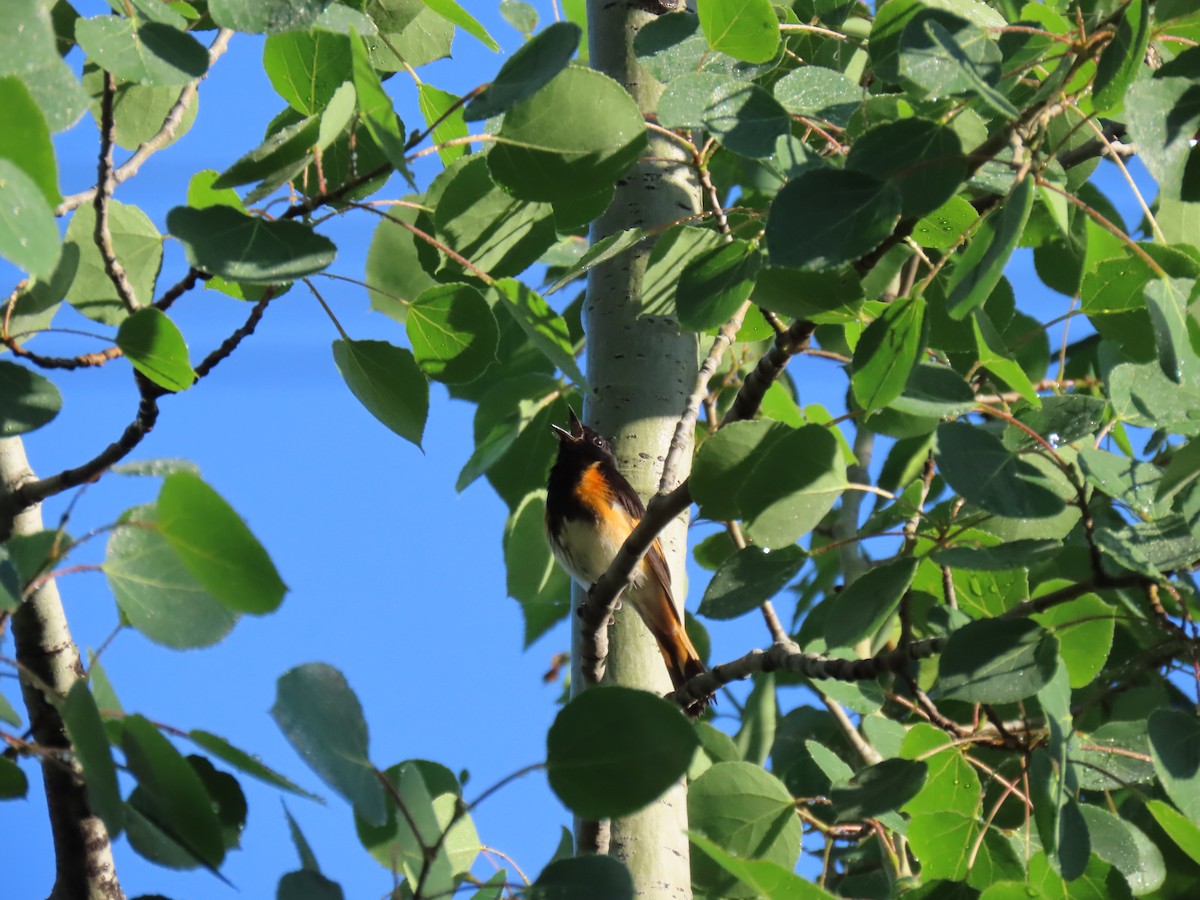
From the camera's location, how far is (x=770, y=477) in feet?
5.30

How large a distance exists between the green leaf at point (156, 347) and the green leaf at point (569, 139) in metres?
0.43

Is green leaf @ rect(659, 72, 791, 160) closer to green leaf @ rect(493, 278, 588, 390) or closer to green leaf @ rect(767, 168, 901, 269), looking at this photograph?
green leaf @ rect(767, 168, 901, 269)

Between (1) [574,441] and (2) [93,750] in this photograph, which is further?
(1) [574,441]

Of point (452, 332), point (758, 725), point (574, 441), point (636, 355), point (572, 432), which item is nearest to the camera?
point (452, 332)

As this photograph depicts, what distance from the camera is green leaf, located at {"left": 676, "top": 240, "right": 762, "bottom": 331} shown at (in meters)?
1.51

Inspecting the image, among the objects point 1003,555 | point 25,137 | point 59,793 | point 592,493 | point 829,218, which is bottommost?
point 59,793

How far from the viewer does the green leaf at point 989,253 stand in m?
1.22

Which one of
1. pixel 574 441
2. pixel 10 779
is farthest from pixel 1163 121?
pixel 574 441

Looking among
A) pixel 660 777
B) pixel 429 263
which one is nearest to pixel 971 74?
pixel 660 777

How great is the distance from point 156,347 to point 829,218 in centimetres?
76

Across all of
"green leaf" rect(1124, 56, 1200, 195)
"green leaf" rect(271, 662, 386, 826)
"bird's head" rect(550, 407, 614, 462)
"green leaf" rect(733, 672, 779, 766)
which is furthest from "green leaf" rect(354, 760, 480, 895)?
"bird's head" rect(550, 407, 614, 462)

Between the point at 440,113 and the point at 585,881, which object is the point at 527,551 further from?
the point at 585,881

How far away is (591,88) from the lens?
4.73ft

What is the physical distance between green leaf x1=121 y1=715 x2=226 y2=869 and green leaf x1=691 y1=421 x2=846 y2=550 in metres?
0.78
